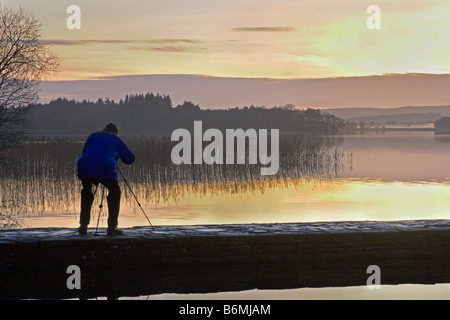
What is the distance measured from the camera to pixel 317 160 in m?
39.3

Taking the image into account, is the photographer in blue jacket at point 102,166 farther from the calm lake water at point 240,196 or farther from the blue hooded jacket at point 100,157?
the calm lake water at point 240,196

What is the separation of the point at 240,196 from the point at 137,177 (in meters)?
5.41

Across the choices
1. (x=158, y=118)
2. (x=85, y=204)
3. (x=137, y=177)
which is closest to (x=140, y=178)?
(x=137, y=177)

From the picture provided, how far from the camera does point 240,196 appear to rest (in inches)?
986

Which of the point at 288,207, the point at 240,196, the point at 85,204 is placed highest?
the point at 85,204

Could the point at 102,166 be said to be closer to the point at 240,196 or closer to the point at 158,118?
the point at 240,196

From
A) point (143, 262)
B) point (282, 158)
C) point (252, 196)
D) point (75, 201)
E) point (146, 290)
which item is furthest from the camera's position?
point (282, 158)

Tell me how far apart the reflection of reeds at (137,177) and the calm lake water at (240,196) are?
0.13 ft

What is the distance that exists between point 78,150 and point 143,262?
20.8m

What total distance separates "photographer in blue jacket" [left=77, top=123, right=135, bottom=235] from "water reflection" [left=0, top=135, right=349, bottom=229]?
1001cm

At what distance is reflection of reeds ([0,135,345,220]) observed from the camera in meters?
24.0

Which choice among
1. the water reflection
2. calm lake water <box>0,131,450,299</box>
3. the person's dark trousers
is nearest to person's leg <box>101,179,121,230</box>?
the person's dark trousers
